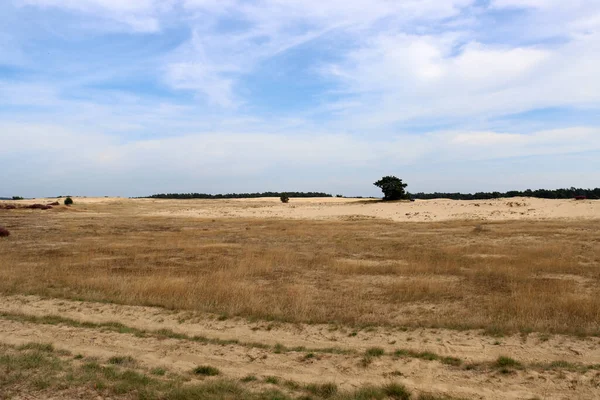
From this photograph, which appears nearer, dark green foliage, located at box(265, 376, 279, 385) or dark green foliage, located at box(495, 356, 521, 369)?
dark green foliage, located at box(265, 376, 279, 385)

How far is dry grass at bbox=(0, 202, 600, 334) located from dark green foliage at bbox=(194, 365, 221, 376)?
3401 mm

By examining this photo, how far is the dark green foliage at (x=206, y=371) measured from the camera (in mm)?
6844

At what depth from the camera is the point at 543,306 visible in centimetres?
1060

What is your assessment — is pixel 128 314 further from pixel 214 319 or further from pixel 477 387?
pixel 477 387

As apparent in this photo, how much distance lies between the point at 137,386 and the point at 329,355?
10.2 feet

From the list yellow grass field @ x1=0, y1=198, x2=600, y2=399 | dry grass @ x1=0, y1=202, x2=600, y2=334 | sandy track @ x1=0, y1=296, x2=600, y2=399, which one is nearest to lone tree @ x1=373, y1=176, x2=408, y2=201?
dry grass @ x1=0, y1=202, x2=600, y2=334

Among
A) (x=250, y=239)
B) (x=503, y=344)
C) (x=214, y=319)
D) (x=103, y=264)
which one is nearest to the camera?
(x=503, y=344)

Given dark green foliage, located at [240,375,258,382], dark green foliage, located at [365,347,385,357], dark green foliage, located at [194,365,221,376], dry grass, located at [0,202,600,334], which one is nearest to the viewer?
dark green foliage, located at [240,375,258,382]

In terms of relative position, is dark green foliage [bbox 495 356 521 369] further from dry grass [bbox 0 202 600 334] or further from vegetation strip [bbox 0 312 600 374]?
dry grass [bbox 0 202 600 334]

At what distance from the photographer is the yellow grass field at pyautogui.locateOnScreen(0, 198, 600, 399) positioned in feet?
21.8

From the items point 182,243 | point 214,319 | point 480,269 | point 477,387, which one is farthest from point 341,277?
point 182,243

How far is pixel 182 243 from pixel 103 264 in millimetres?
7910

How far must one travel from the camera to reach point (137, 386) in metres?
6.22

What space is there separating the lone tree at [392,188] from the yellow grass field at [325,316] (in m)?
45.5
